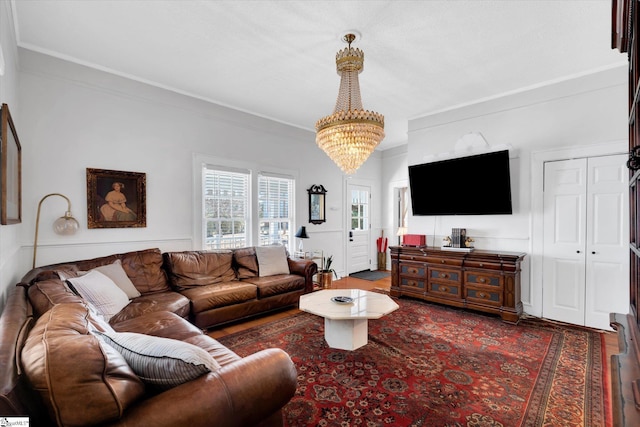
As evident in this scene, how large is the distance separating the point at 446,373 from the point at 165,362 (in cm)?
226

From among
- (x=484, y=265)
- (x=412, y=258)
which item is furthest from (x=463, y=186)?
(x=412, y=258)

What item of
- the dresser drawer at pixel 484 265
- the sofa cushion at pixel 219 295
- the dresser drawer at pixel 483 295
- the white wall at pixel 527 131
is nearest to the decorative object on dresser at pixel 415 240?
the white wall at pixel 527 131

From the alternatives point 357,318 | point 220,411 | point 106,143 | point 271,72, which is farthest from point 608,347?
point 106,143

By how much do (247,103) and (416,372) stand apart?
3.99 metres

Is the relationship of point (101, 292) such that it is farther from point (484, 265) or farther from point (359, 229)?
point (359, 229)

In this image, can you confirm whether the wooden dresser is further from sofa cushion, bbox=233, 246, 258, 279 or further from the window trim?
sofa cushion, bbox=233, 246, 258, 279

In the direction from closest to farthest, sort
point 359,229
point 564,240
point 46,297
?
point 46,297 < point 564,240 < point 359,229

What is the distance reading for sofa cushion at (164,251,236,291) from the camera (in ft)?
12.0

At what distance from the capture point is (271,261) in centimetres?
436

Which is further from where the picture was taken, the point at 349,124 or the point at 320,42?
the point at 320,42

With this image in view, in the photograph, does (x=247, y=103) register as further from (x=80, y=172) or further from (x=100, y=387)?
(x=100, y=387)

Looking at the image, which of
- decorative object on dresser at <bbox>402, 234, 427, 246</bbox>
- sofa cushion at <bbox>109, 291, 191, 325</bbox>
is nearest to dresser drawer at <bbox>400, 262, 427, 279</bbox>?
decorative object on dresser at <bbox>402, 234, 427, 246</bbox>

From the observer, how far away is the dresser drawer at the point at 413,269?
4414mm

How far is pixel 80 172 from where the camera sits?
3.34 metres
